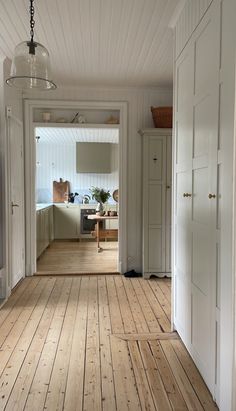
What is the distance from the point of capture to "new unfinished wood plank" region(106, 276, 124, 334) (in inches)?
111

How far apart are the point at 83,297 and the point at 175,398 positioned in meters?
1.88

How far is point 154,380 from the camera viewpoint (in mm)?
2037

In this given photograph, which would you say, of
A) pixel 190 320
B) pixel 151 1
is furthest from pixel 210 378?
pixel 151 1

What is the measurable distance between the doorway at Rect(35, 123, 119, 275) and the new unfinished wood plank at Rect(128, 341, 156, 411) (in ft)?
10.8

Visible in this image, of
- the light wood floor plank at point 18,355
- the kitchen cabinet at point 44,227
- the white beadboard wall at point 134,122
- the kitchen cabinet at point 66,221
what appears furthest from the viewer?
the kitchen cabinet at point 66,221

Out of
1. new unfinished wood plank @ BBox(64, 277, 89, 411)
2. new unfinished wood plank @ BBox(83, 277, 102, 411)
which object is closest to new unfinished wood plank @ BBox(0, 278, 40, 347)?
new unfinished wood plank @ BBox(64, 277, 89, 411)

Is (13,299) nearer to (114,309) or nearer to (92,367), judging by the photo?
(114,309)

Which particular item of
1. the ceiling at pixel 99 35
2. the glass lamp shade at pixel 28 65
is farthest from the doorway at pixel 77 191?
the glass lamp shade at pixel 28 65

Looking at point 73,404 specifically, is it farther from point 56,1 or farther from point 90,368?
point 56,1

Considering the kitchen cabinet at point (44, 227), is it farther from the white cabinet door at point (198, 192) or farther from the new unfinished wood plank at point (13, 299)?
the white cabinet door at point (198, 192)

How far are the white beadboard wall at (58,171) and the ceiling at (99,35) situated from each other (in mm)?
3847

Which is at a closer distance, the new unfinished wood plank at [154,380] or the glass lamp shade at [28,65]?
the new unfinished wood plank at [154,380]

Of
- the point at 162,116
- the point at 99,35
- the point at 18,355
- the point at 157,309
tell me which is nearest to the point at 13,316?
the point at 18,355

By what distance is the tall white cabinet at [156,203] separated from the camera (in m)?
4.35
